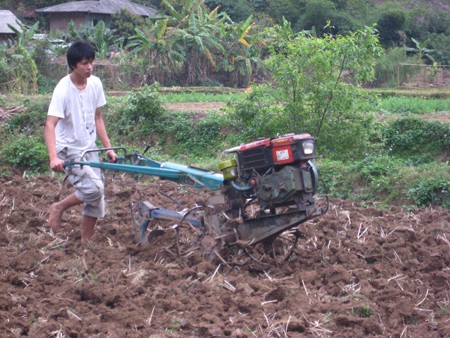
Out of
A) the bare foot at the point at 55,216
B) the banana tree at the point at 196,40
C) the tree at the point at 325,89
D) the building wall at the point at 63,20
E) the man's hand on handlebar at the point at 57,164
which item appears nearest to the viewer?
the man's hand on handlebar at the point at 57,164

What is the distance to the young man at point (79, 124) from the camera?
621 centimetres

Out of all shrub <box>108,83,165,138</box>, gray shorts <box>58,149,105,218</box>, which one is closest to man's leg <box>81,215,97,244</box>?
gray shorts <box>58,149,105,218</box>

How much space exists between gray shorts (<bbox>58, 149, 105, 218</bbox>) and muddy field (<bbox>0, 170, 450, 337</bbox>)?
0.33 meters

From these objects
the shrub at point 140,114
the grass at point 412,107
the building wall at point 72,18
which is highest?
the building wall at point 72,18

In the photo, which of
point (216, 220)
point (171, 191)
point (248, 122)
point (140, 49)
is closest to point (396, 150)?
point (248, 122)

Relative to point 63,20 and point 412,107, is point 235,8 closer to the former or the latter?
point 63,20

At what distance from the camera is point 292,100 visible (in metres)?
10.0

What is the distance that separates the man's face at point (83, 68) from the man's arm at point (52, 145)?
1.37ft

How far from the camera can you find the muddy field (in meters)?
4.66

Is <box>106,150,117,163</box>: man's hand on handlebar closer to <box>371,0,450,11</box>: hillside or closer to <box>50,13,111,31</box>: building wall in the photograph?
<box>50,13,111,31</box>: building wall

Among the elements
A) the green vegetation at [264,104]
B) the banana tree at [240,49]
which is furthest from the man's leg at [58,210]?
the banana tree at [240,49]

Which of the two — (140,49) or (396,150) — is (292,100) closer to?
(396,150)

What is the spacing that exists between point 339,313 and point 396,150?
8.37 m

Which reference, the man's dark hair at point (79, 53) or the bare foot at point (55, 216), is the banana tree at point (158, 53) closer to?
the bare foot at point (55, 216)
